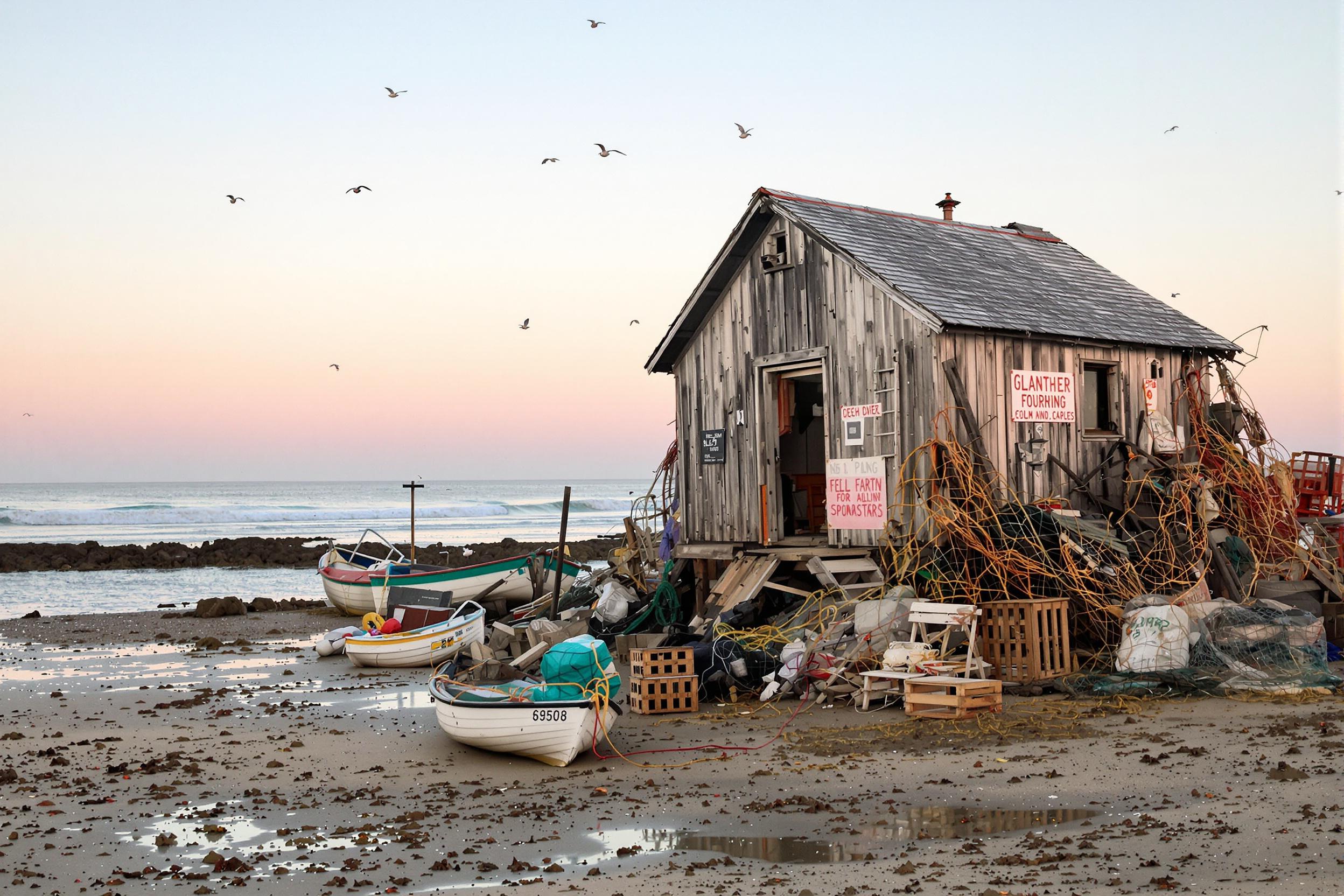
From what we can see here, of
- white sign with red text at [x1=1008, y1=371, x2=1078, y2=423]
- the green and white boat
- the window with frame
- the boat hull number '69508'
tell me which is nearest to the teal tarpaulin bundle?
the boat hull number '69508'

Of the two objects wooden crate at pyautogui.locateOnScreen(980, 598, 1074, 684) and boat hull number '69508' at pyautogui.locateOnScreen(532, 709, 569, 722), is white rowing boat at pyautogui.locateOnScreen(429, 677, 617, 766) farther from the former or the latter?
wooden crate at pyautogui.locateOnScreen(980, 598, 1074, 684)

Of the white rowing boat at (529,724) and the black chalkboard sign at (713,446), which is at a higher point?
the black chalkboard sign at (713,446)

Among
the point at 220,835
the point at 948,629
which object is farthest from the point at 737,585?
the point at 220,835

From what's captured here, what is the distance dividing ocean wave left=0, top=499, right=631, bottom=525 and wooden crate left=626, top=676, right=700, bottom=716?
2639 inches

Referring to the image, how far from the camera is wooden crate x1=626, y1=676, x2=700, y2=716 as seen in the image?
1301 cm

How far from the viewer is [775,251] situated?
16609 millimetres

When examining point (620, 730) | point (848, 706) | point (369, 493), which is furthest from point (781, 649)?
point (369, 493)

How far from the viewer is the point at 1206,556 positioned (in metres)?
15.2

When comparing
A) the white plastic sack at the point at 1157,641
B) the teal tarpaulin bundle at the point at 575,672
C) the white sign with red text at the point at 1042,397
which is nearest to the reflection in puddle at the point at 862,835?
the teal tarpaulin bundle at the point at 575,672

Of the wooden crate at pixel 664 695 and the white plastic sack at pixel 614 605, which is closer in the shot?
the wooden crate at pixel 664 695

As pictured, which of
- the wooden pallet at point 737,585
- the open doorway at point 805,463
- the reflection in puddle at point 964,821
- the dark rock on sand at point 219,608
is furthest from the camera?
the dark rock on sand at point 219,608

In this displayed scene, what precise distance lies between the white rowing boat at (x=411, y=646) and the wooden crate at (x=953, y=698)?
757cm

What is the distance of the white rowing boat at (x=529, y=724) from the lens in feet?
34.1

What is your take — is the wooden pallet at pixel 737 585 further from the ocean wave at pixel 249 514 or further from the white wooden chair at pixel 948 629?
the ocean wave at pixel 249 514
